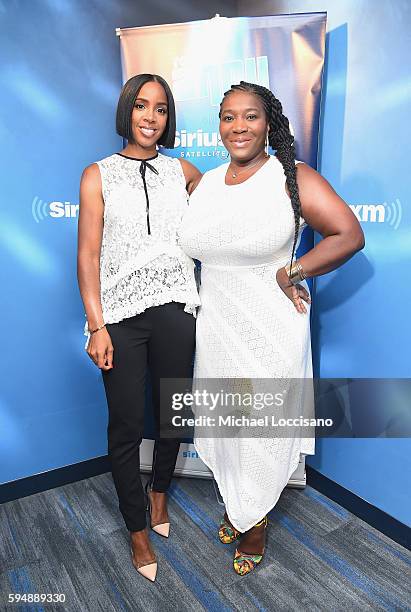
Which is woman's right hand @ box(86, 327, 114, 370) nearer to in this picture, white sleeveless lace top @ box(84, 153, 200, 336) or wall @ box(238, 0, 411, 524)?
white sleeveless lace top @ box(84, 153, 200, 336)

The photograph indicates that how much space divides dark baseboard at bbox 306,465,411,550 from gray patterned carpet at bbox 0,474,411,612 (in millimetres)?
30

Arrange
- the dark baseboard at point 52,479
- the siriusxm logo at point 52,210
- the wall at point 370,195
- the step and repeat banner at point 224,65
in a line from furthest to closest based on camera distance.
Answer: the dark baseboard at point 52,479, the siriusxm logo at point 52,210, the step and repeat banner at point 224,65, the wall at point 370,195

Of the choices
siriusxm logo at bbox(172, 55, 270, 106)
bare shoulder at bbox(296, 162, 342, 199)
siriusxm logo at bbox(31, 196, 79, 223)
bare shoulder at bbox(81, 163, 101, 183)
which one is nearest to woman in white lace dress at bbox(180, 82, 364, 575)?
bare shoulder at bbox(296, 162, 342, 199)

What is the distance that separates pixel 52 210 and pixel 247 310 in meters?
1.05

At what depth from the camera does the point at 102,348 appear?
163cm

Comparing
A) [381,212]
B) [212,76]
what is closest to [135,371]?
[381,212]

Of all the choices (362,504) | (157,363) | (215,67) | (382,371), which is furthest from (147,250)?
(362,504)

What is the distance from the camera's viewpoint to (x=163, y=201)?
166cm

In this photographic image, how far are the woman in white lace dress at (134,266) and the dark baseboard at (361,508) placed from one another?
2.92 feet

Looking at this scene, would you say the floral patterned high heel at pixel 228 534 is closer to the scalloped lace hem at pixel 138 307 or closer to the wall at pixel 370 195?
the wall at pixel 370 195

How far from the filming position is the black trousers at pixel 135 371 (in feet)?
5.54

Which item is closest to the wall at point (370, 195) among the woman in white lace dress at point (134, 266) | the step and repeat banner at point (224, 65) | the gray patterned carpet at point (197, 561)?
the step and repeat banner at point (224, 65)

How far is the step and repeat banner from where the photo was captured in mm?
1883

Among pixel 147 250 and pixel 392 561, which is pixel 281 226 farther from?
pixel 392 561
